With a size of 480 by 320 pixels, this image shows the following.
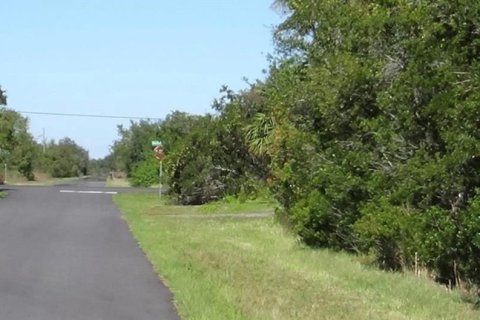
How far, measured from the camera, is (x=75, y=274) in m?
15.9

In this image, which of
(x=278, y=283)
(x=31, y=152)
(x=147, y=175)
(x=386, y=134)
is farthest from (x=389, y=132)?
(x=31, y=152)

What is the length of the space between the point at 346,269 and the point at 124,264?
162 inches

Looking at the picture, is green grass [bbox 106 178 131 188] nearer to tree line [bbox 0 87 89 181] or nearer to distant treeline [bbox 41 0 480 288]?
tree line [bbox 0 87 89 181]

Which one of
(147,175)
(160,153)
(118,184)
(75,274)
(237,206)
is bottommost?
(75,274)

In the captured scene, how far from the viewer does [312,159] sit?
749 inches

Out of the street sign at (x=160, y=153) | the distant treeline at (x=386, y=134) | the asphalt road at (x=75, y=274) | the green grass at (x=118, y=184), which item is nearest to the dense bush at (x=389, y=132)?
the distant treeline at (x=386, y=134)

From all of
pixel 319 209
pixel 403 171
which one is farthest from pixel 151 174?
pixel 403 171

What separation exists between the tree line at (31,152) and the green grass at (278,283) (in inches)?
1517

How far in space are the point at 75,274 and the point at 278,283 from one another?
149 inches

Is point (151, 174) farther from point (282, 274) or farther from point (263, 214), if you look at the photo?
point (282, 274)

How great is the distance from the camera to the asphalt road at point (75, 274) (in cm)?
1212

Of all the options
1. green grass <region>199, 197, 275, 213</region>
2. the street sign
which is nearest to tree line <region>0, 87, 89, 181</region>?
the street sign

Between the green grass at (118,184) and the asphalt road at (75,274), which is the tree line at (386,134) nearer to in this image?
the asphalt road at (75,274)

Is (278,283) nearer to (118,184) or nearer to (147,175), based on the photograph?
(147,175)
